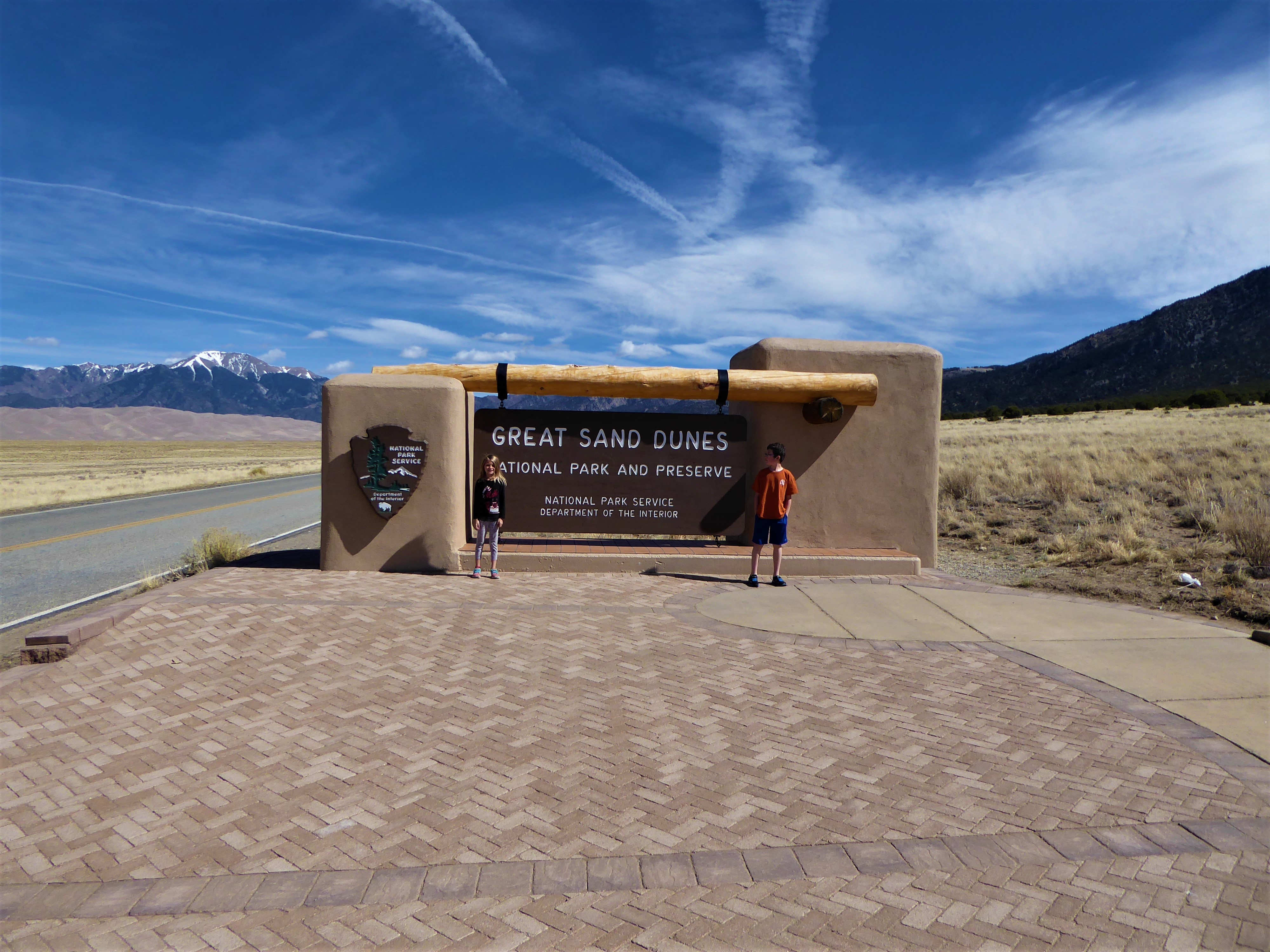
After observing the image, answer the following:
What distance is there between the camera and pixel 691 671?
5629 millimetres

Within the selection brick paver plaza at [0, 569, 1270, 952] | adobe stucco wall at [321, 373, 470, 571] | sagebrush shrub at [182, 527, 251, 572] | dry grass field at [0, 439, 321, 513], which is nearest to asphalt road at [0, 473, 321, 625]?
sagebrush shrub at [182, 527, 251, 572]

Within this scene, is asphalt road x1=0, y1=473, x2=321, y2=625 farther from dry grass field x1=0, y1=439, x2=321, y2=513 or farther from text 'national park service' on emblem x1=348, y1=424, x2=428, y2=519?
text 'national park service' on emblem x1=348, y1=424, x2=428, y2=519

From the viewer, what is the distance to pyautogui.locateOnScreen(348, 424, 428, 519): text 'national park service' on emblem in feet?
30.2

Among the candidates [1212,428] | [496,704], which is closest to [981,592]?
[496,704]

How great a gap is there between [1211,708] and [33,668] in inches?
322

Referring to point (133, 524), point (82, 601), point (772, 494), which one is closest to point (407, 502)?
point (82, 601)

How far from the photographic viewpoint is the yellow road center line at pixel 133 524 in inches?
522

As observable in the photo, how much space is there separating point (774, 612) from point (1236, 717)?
3.60m

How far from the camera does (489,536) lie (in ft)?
29.8

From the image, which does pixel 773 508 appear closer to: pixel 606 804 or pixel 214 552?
pixel 606 804

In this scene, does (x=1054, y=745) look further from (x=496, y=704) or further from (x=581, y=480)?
(x=581, y=480)

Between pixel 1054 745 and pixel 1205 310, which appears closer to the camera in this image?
pixel 1054 745

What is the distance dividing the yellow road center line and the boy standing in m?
12.3

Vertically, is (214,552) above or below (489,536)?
below
